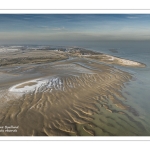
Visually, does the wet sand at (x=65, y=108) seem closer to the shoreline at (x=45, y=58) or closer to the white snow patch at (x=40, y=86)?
the white snow patch at (x=40, y=86)

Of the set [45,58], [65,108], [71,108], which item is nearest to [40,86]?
[65,108]

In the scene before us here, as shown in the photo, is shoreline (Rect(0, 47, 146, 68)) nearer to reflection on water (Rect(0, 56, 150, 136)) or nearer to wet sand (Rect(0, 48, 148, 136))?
wet sand (Rect(0, 48, 148, 136))

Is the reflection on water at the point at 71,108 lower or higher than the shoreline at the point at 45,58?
lower

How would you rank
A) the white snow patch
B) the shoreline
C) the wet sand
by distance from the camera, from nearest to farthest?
the wet sand
the white snow patch
the shoreline

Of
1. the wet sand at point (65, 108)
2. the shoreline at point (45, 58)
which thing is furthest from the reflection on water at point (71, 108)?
the shoreline at point (45, 58)

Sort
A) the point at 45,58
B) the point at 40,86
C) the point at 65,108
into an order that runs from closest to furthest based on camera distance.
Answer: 1. the point at 65,108
2. the point at 40,86
3. the point at 45,58

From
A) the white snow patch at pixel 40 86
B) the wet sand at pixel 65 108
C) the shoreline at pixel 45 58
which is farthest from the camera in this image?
the shoreline at pixel 45 58

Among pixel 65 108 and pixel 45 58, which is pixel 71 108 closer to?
pixel 65 108

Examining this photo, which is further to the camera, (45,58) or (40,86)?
(45,58)

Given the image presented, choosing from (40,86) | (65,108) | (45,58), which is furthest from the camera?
(45,58)

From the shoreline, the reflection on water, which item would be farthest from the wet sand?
the shoreline
